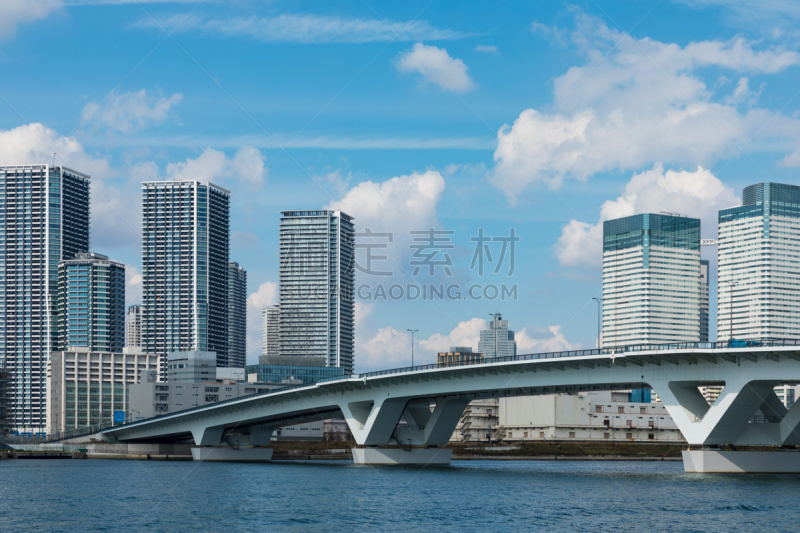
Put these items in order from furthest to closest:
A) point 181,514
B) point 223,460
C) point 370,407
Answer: point 223,460 → point 370,407 → point 181,514

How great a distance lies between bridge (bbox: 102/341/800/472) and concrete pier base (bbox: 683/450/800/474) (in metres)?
0.09

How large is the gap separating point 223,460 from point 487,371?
53.6 meters

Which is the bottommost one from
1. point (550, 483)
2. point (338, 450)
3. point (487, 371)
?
point (338, 450)

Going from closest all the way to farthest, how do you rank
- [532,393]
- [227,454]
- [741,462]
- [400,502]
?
1. [400,502]
2. [741,462]
3. [532,393]
4. [227,454]

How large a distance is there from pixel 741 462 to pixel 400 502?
37901 millimetres

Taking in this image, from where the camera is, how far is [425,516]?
63.6 metres

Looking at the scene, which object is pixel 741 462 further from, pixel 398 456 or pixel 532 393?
pixel 398 456

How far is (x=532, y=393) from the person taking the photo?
370 ft

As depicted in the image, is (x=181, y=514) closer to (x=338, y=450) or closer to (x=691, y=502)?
(x=691, y=502)

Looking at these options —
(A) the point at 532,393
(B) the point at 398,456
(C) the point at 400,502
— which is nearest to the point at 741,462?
(A) the point at 532,393

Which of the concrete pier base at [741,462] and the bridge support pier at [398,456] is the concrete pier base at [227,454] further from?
the concrete pier base at [741,462]

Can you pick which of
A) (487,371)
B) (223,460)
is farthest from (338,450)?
(487,371)

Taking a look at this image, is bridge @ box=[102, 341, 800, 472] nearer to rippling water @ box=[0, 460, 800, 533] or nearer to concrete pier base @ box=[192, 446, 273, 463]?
concrete pier base @ box=[192, 446, 273, 463]

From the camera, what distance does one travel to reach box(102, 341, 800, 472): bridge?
90500 mm
